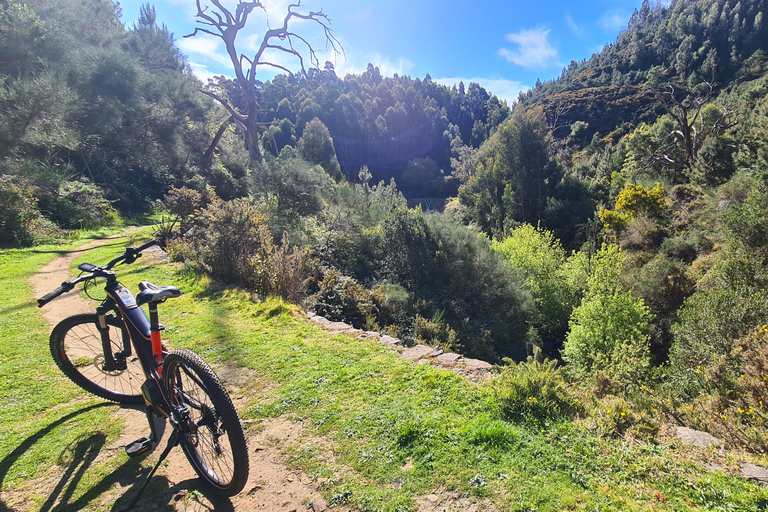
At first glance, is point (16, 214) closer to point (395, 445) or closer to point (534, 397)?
point (395, 445)

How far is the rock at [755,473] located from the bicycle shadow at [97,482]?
3.67 metres

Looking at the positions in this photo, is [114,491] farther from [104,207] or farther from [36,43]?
[36,43]

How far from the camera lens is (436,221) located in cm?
1323

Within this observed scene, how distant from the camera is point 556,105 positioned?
6297 cm

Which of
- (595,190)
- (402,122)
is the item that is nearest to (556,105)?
(402,122)

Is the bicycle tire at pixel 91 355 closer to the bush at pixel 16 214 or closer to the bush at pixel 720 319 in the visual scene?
the bush at pixel 720 319

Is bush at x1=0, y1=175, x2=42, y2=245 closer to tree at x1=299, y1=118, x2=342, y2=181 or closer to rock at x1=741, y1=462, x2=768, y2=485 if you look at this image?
rock at x1=741, y1=462, x2=768, y2=485

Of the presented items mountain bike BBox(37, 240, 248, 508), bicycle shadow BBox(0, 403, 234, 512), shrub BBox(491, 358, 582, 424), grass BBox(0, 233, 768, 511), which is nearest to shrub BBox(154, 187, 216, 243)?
grass BBox(0, 233, 768, 511)

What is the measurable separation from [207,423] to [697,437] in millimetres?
4093

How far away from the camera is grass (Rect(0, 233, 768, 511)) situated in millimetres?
2314

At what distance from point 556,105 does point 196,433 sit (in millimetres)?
75521

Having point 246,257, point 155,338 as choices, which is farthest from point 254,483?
point 246,257

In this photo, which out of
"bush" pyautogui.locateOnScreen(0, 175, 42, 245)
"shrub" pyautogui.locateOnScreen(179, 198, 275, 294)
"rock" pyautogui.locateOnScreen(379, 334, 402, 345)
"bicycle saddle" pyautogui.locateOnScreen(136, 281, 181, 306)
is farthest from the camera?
"bush" pyautogui.locateOnScreen(0, 175, 42, 245)

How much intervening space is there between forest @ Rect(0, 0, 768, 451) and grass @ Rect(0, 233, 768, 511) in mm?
1093
